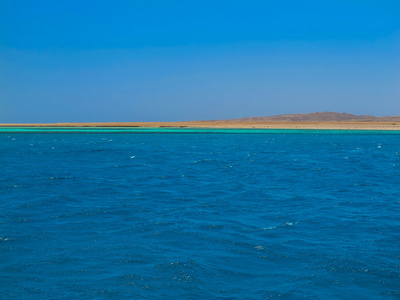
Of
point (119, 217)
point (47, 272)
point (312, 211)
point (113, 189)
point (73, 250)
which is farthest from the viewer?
point (113, 189)

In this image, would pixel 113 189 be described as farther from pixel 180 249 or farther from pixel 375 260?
pixel 375 260

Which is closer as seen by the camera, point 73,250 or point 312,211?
point 73,250

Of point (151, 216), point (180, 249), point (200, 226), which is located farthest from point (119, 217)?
point (180, 249)

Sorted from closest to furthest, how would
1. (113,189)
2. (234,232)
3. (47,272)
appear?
1. (47,272)
2. (234,232)
3. (113,189)

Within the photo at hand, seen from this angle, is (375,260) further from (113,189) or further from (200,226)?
(113,189)

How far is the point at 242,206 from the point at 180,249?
689 centimetres

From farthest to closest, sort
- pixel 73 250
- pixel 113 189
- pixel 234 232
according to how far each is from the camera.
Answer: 1. pixel 113 189
2. pixel 234 232
3. pixel 73 250

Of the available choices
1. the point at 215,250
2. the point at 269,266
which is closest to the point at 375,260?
the point at 269,266

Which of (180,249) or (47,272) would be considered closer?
(47,272)

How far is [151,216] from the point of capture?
16094 mm

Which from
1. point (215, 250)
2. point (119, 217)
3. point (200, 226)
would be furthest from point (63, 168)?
point (215, 250)

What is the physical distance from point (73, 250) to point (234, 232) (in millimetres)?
5335

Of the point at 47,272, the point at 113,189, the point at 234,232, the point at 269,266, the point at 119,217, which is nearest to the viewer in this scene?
the point at 47,272

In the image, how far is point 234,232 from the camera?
13789 millimetres
